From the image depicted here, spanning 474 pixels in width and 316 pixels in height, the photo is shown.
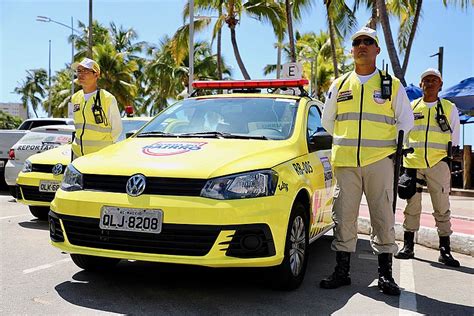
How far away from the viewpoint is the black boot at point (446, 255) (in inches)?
210

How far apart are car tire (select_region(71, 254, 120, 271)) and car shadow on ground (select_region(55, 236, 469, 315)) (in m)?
0.06

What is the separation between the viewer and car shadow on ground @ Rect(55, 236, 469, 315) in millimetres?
3646

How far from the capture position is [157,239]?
141 inches

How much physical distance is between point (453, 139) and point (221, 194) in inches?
123

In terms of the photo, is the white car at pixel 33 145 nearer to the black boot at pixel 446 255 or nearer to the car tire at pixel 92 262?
the car tire at pixel 92 262

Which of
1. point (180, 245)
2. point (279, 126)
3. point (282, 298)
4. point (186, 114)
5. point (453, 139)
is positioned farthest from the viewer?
point (453, 139)

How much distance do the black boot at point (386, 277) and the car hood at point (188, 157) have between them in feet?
3.69

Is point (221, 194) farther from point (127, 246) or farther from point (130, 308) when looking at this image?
point (130, 308)

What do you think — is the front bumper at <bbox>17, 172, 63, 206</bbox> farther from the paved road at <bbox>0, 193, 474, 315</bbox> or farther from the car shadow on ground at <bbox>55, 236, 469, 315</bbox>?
the car shadow on ground at <bbox>55, 236, 469, 315</bbox>

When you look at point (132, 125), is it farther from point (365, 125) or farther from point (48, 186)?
point (365, 125)

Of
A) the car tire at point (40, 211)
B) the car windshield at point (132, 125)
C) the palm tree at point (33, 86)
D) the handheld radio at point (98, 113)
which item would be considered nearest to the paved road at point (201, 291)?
the handheld radio at point (98, 113)

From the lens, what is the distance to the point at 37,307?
3.59 metres

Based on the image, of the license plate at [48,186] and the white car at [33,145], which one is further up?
the white car at [33,145]

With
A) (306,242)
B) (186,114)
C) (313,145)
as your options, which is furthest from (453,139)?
(186,114)
